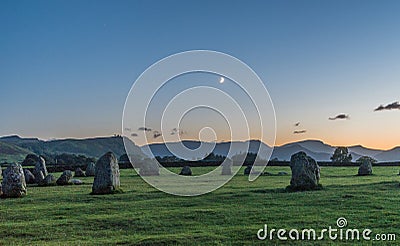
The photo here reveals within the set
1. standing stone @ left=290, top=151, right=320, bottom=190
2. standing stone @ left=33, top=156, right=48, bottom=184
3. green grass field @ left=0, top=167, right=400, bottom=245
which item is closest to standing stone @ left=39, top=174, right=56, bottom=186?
standing stone @ left=33, top=156, right=48, bottom=184

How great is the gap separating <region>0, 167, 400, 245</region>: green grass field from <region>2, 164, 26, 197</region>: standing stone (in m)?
1.95

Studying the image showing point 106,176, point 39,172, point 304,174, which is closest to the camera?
point 304,174

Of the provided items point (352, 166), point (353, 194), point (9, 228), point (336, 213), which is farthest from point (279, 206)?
point (352, 166)

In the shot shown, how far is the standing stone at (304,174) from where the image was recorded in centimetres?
2666

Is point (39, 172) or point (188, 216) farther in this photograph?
point (39, 172)

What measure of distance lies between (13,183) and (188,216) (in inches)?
573

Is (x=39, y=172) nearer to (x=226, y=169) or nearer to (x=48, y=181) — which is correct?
(x=48, y=181)

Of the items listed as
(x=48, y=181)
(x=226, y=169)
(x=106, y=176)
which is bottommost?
(x=48, y=181)

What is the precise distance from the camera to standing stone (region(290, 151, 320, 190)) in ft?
87.5

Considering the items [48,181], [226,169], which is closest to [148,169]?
[226,169]

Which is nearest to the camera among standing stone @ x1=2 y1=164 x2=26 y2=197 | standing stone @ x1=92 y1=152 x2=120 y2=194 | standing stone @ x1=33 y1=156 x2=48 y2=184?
standing stone @ x1=2 y1=164 x2=26 y2=197

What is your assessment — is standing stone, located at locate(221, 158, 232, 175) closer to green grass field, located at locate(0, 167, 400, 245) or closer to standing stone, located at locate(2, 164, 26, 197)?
green grass field, located at locate(0, 167, 400, 245)

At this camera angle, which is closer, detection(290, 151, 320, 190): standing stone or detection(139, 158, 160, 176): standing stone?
detection(290, 151, 320, 190): standing stone

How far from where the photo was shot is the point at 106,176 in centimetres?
2820
